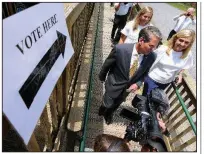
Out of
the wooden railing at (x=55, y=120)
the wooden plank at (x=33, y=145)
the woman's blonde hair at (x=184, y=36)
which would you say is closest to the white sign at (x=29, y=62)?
the wooden plank at (x=33, y=145)

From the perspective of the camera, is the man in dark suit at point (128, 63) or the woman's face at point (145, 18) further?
the woman's face at point (145, 18)

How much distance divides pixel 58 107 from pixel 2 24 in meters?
1.83

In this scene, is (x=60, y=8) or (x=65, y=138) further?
(x=65, y=138)

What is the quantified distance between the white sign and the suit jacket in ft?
3.46

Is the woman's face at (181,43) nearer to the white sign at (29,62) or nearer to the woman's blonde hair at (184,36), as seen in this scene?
the woman's blonde hair at (184,36)

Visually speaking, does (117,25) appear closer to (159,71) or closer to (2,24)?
(159,71)

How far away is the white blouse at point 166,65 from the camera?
9.99ft

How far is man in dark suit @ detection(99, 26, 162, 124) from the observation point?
2.37m

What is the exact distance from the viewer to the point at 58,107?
9.07ft

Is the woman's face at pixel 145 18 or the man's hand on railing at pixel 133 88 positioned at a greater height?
the woman's face at pixel 145 18

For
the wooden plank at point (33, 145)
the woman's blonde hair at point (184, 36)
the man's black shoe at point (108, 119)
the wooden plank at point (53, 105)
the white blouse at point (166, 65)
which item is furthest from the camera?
the man's black shoe at point (108, 119)

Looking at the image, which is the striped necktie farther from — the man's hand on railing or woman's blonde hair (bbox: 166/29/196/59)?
woman's blonde hair (bbox: 166/29/196/59)

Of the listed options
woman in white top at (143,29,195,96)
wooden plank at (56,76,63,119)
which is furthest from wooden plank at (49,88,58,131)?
woman in white top at (143,29,195,96)
